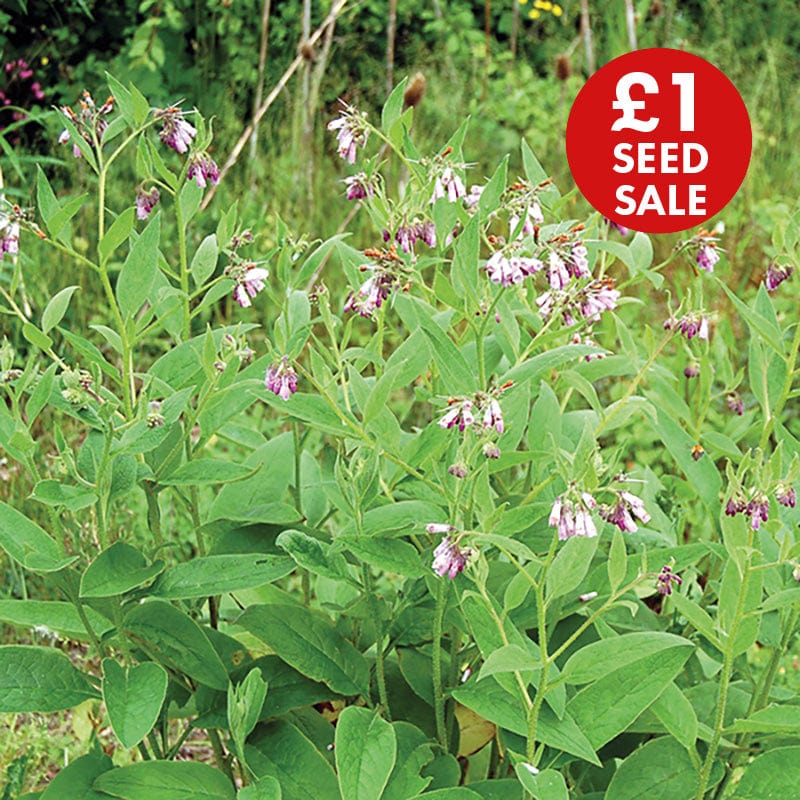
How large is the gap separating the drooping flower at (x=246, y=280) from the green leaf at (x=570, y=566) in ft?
1.59

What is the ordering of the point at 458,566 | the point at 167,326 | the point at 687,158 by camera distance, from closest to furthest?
the point at 458,566 → the point at 167,326 → the point at 687,158

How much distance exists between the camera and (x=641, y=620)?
1576 mm

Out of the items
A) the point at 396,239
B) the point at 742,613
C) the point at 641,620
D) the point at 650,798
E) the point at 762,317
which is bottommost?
the point at 650,798

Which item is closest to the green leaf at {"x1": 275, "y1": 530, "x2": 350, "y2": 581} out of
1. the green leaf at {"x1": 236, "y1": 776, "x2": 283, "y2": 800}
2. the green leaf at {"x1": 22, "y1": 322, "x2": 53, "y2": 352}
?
the green leaf at {"x1": 236, "y1": 776, "x2": 283, "y2": 800}

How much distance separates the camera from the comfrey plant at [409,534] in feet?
4.09

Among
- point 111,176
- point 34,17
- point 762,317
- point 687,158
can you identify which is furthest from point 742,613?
point 34,17

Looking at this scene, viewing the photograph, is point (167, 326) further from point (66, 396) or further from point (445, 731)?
point (445, 731)

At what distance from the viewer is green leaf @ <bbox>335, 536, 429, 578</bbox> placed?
1284 mm

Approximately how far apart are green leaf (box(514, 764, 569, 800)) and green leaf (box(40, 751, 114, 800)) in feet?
1.62

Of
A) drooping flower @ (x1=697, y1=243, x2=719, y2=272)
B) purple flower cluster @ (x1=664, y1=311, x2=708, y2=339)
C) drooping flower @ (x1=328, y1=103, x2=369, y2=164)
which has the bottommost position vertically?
purple flower cluster @ (x1=664, y1=311, x2=708, y2=339)

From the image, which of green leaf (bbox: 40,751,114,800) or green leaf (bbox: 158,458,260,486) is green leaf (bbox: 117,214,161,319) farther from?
green leaf (bbox: 40,751,114,800)

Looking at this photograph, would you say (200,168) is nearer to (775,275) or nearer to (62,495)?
(62,495)

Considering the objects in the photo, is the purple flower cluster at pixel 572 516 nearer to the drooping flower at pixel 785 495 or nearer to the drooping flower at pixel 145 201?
the drooping flower at pixel 785 495

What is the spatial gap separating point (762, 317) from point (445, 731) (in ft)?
2.10
